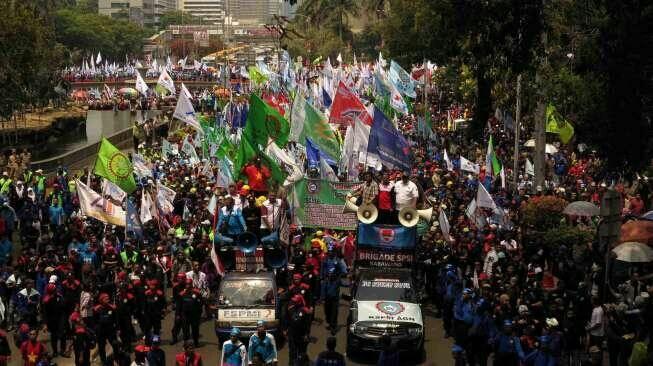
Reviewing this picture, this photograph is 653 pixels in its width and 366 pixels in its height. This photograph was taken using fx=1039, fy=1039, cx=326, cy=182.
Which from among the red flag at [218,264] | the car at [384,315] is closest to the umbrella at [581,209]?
the car at [384,315]

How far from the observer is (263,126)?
82.0 ft

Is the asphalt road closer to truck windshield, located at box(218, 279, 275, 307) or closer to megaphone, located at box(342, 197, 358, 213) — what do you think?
truck windshield, located at box(218, 279, 275, 307)

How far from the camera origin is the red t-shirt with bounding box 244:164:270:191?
24141mm

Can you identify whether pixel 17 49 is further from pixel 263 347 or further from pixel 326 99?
pixel 263 347

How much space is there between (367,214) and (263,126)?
5923mm

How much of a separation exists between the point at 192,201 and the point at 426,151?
46.3 feet

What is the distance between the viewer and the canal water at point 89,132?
63.9m

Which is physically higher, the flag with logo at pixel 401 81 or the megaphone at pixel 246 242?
the flag with logo at pixel 401 81

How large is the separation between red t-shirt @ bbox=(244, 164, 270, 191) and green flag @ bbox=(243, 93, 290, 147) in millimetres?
752

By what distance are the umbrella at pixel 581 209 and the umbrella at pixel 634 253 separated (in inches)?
164

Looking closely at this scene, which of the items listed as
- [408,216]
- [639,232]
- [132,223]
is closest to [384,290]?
[408,216]

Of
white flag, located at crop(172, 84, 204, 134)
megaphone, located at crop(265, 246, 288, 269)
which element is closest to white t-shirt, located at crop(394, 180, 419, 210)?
megaphone, located at crop(265, 246, 288, 269)

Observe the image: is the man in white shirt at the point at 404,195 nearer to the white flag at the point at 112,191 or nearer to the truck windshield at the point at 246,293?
the truck windshield at the point at 246,293

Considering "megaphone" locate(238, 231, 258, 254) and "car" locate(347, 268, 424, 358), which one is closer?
"car" locate(347, 268, 424, 358)
